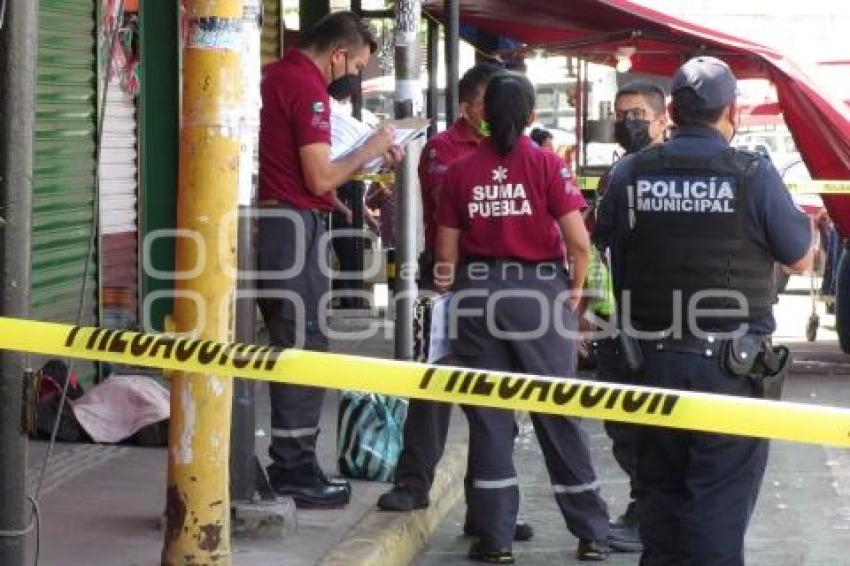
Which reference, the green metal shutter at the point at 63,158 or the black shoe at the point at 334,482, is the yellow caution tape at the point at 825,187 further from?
the black shoe at the point at 334,482

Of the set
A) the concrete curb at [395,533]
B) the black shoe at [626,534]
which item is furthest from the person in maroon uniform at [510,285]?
the concrete curb at [395,533]

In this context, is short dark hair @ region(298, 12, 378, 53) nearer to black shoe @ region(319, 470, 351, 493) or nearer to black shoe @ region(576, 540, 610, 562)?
black shoe @ region(319, 470, 351, 493)

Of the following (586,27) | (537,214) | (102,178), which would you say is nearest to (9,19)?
(537,214)

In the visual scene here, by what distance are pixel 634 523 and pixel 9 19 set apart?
386 cm

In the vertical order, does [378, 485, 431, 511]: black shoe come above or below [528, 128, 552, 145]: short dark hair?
below

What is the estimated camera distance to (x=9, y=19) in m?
4.73

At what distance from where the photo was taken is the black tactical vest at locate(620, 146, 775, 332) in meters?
5.35

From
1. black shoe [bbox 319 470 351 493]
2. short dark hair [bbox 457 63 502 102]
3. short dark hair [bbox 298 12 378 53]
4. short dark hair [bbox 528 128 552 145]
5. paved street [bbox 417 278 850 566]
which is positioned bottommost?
paved street [bbox 417 278 850 566]

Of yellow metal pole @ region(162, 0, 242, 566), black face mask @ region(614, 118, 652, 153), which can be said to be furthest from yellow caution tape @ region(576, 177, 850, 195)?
yellow metal pole @ region(162, 0, 242, 566)

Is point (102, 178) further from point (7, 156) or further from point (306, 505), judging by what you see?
point (7, 156)

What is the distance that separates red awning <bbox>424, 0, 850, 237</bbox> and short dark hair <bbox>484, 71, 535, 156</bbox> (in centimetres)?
599

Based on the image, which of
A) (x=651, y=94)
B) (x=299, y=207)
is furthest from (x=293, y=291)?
(x=651, y=94)

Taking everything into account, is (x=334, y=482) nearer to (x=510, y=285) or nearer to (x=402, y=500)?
(x=402, y=500)

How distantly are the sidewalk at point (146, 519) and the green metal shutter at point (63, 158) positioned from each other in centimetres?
139
